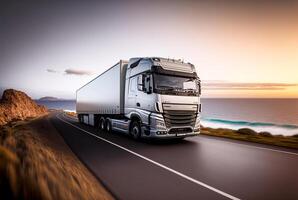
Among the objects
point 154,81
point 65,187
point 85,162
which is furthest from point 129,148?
point 65,187

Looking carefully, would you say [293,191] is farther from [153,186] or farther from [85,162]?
[85,162]

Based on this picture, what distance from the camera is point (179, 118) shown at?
952 cm

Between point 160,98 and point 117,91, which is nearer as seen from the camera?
point 160,98

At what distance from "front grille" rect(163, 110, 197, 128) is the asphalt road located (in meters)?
1.22

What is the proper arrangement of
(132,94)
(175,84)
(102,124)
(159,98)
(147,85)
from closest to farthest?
1. (159,98)
2. (147,85)
3. (175,84)
4. (132,94)
5. (102,124)

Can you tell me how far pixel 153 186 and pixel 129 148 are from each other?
435 centimetres

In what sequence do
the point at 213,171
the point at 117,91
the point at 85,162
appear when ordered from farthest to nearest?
the point at 117,91
the point at 85,162
the point at 213,171

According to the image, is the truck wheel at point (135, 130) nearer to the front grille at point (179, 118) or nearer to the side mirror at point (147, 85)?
the front grille at point (179, 118)

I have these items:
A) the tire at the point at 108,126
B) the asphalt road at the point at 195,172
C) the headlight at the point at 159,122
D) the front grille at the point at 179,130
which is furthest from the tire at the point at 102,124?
the front grille at the point at 179,130

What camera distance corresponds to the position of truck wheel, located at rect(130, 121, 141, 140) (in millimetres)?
10305

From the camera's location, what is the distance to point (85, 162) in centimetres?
683

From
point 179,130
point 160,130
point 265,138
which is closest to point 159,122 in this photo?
point 160,130

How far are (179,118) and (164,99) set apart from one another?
116 cm

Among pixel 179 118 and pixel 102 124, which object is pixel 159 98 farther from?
pixel 102 124
